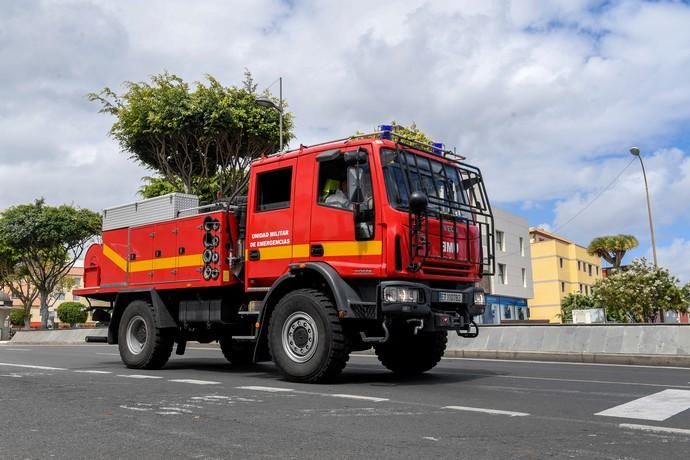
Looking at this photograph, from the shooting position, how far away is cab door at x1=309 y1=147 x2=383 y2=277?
8148 mm

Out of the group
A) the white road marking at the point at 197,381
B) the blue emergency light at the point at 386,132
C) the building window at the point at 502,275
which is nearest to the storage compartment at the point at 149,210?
the white road marking at the point at 197,381

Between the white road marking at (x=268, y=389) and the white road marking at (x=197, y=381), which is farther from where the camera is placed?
the white road marking at (x=197, y=381)

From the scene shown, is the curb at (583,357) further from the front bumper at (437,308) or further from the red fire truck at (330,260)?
the front bumper at (437,308)

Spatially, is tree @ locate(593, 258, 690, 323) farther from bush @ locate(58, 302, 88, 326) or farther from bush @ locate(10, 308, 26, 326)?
bush @ locate(10, 308, 26, 326)

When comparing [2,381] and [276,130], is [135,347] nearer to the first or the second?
[2,381]

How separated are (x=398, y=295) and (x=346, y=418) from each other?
8.13 ft

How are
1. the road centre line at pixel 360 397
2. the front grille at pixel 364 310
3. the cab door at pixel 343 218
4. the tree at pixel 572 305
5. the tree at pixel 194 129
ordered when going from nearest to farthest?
the road centre line at pixel 360 397
the front grille at pixel 364 310
the cab door at pixel 343 218
the tree at pixel 194 129
the tree at pixel 572 305

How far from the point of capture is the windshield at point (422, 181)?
830 centimetres

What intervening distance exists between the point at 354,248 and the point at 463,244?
1.66 meters

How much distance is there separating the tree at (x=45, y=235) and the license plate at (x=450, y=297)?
36.7 metres

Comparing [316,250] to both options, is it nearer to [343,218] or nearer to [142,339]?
[343,218]

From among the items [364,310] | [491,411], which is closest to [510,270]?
[364,310]

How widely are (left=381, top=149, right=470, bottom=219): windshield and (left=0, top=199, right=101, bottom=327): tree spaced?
36.5 meters

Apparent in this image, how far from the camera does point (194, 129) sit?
2567 cm
